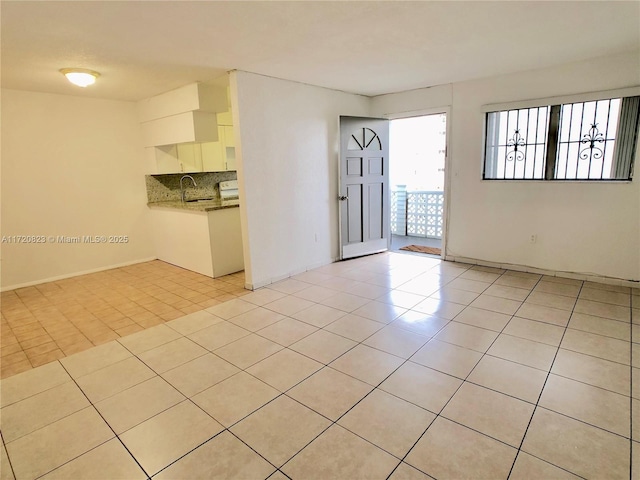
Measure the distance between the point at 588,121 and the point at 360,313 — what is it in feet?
11.0

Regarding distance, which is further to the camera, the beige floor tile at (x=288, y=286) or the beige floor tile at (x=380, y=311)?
the beige floor tile at (x=288, y=286)

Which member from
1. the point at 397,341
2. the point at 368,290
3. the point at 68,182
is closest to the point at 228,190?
the point at 68,182

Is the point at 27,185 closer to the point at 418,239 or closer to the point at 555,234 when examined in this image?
the point at 418,239

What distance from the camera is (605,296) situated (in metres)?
3.65

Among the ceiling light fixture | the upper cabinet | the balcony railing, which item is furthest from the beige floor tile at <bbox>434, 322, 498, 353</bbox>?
the ceiling light fixture

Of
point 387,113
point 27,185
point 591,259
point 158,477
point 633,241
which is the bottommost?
point 158,477

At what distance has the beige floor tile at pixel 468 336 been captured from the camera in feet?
9.10

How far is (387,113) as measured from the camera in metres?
5.48

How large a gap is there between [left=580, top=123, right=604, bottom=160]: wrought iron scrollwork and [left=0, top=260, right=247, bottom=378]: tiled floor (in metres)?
4.22

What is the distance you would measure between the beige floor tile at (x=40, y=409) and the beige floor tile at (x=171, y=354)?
1.55 feet

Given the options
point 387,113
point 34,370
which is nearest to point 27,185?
point 34,370

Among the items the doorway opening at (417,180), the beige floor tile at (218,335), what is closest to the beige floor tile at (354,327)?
the beige floor tile at (218,335)

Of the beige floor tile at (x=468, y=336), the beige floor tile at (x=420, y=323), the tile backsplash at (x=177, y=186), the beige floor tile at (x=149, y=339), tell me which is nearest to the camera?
the beige floor tile at (x=468, y=336)

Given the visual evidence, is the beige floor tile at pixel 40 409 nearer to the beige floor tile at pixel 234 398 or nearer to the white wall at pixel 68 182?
the beige floor tile at pixel 234 398
